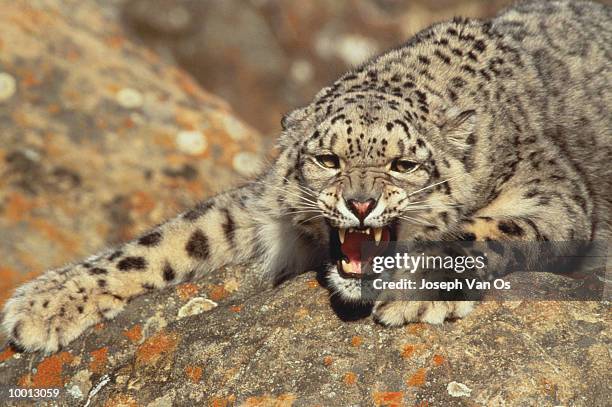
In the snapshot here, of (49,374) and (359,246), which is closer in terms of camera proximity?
(359,246)

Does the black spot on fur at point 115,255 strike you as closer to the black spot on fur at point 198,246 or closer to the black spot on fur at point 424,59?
the black spot on fur at point 198,246

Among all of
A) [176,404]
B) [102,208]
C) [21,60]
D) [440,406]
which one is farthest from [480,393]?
[21,60]

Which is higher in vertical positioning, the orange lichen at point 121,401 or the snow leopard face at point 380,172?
the snow leopard face at point 380,172

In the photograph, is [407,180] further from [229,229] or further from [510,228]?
[229,229]

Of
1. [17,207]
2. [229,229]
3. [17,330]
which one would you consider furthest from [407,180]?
[17,207]

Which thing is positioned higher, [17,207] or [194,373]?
[17,207]

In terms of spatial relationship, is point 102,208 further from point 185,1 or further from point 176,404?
point 185,1

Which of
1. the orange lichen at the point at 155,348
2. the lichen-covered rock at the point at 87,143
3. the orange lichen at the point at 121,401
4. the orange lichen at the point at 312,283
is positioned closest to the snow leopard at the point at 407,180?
the orange lichen at the point at 312,283

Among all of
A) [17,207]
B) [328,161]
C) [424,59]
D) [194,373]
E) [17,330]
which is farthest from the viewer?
[17,207]
